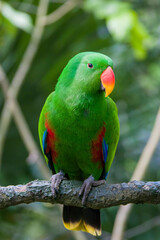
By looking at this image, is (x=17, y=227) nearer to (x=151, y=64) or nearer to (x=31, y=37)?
(x=31, y=37)

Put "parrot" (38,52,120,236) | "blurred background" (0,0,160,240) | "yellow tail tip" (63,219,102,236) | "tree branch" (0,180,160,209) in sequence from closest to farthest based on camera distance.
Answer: "tree branch" (0,180,160,209), "parrot" (38,52,120,236), "yellow tail tip" (63,219,102,236), "blurred background" (0,0,160,240)

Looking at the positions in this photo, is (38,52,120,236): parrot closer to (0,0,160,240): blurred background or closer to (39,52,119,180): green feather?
(39,52,119,180): green feather

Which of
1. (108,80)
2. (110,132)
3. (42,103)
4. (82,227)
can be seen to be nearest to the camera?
(108,80)

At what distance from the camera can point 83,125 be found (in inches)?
108

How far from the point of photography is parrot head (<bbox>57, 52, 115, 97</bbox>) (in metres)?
2.64

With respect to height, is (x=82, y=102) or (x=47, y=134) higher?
(x=82, y=102)

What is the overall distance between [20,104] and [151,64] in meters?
2.06

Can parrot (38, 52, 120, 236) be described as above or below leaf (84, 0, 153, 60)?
below

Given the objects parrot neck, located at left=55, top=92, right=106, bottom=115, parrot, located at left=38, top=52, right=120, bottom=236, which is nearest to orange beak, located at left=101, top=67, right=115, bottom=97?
parrot, located at left=38, top=52, right=120, bottom=236

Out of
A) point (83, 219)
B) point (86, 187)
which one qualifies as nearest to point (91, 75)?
point (86, 187)

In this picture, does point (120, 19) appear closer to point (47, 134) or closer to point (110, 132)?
point (110, 132)

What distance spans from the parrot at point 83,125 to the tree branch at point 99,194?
0.21 feet

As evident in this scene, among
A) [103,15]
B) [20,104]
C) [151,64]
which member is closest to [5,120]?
[20,104]

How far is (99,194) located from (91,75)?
873 mm
